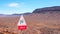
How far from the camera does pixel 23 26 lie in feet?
27.6

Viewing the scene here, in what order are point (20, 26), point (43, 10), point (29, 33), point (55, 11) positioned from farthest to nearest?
point (43, 10) → point (55, 11) → point (29, 33) → point (20, 26)

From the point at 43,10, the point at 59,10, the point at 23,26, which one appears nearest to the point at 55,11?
the point at 59,10

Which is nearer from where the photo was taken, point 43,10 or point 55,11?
point 55,11

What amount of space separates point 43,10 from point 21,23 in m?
150

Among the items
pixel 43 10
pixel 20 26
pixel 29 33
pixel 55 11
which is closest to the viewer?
pixel 20 26

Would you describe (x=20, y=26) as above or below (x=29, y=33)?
above

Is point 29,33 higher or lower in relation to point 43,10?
lower

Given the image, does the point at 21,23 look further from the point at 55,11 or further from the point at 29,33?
the point at 55,11

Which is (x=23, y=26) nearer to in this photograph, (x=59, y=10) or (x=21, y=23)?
(x=21, y=23)

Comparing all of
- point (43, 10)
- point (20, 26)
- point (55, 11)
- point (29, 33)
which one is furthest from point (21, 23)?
point (43, 10)

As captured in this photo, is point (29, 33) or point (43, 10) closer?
point (29, 33)

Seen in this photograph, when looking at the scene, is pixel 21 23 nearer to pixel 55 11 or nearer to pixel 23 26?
pixel 23 26

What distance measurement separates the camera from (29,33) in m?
19.9

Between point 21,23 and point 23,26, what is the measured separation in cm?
17
